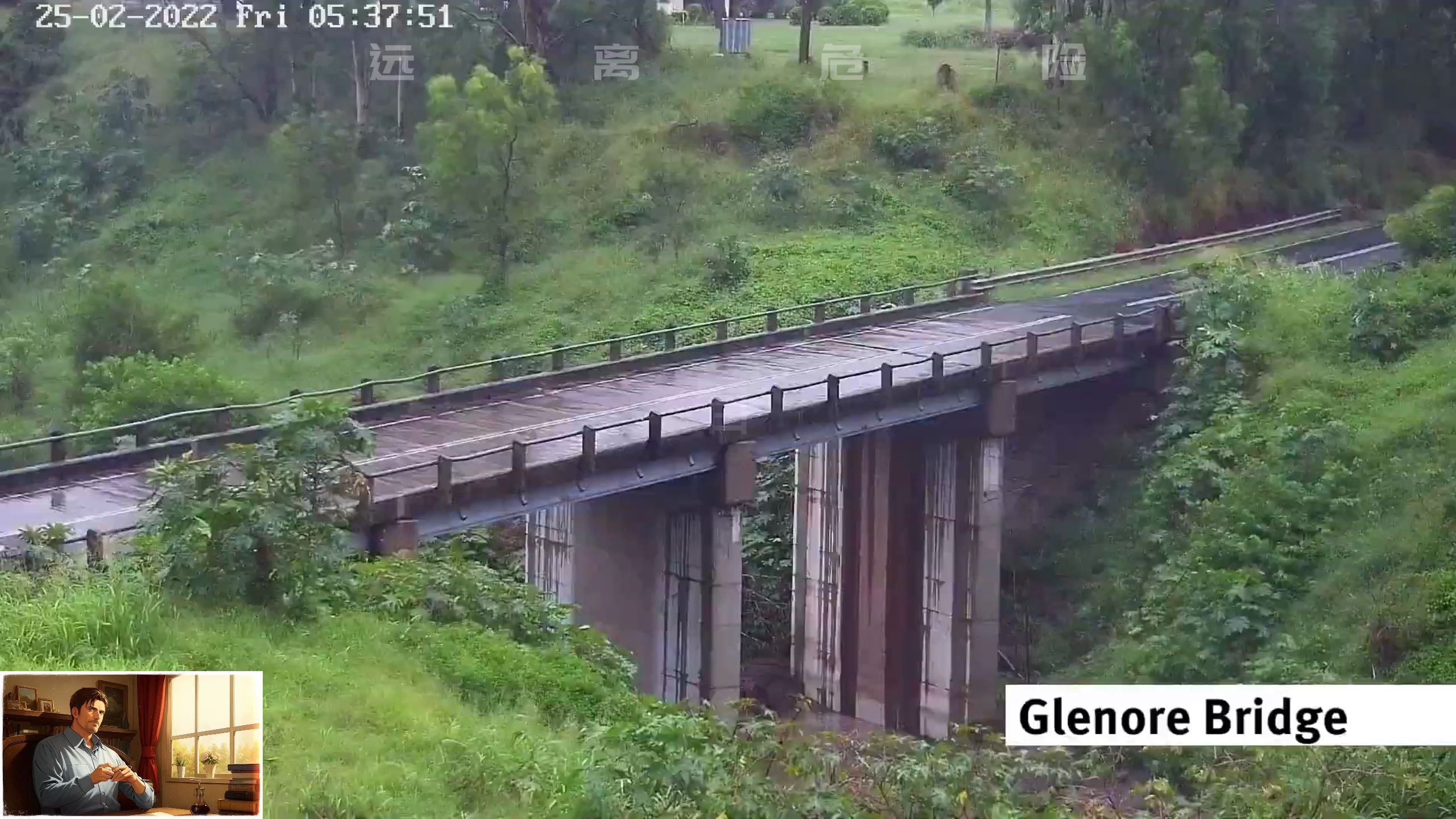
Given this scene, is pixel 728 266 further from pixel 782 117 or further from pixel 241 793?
pixel 241 793

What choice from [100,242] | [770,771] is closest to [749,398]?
[770,771]

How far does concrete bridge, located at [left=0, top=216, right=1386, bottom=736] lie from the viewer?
1474cm

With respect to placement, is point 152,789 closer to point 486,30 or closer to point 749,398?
point 749,398

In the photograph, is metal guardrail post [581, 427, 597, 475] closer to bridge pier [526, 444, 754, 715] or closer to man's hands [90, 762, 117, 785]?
bridge pier [526, 444, 754, 715]

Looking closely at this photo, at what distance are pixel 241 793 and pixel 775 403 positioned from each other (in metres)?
9.47

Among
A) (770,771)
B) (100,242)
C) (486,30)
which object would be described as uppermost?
(486,30)

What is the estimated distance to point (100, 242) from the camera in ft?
78.4

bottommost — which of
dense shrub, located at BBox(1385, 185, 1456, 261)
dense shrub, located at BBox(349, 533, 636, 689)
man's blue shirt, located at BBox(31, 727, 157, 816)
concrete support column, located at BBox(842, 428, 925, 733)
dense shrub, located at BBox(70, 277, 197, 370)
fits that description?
concrete support column, located at BBox(842, 428, 925, 733)

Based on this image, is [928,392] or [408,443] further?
[928,392]

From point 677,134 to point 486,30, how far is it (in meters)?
5.49
